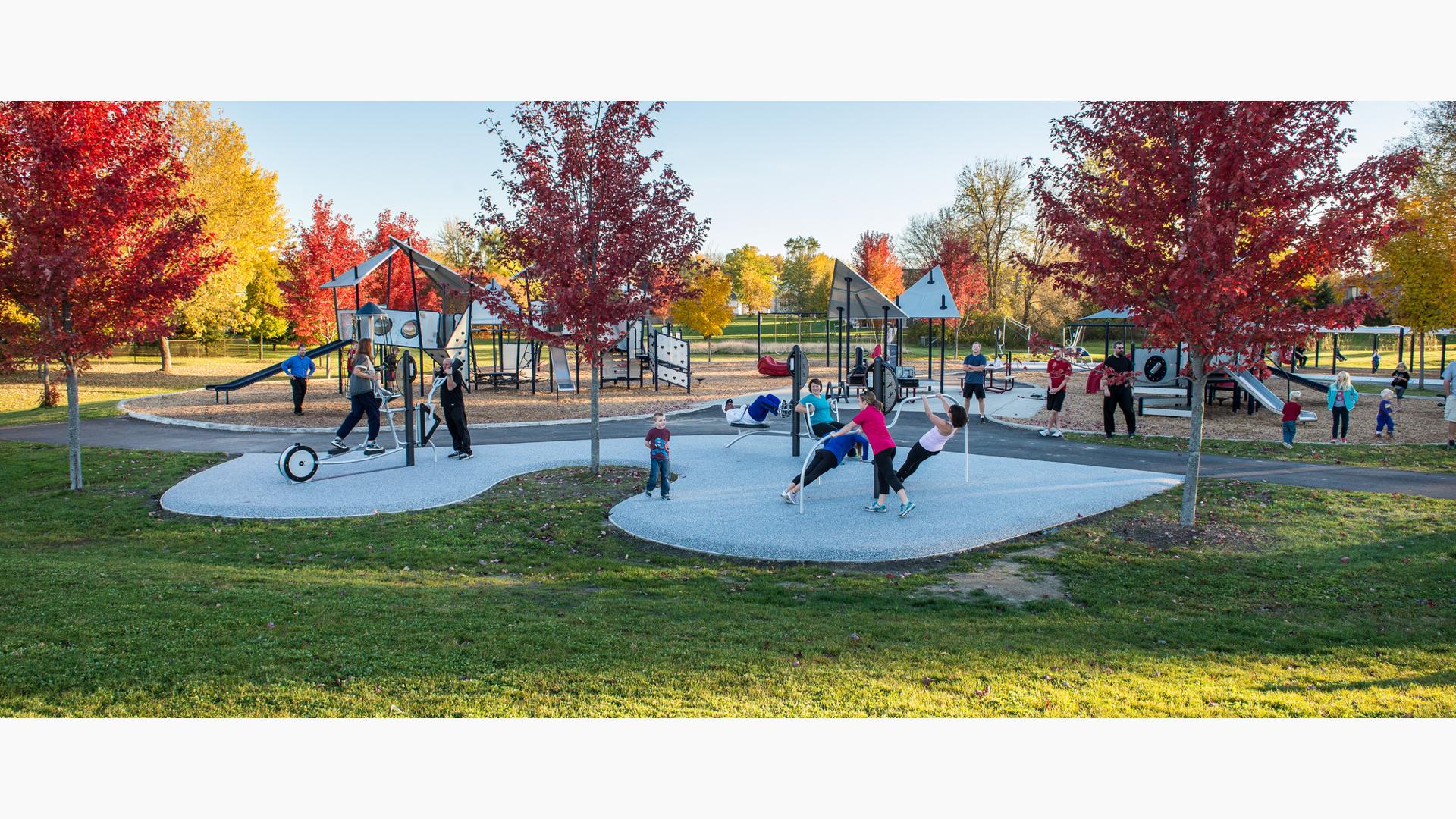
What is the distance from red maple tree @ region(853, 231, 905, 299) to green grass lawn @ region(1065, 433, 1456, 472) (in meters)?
32.7

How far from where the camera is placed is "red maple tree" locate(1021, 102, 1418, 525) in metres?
8.51

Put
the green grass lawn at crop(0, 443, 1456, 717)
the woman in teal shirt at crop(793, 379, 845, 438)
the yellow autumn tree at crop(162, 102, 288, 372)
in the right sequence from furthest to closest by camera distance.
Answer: the yellow autumn tree at crop(162, 102, 288, 372) → the woman in teal shirt at crop(793, 379, 845, 438) → the green grass lawn at crop(0, 443, 1456, 717)

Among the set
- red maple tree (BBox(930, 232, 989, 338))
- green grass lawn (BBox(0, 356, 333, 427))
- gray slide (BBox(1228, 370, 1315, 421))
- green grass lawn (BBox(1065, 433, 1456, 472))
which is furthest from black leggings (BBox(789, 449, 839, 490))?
red maple tree (BBox(930, 232, 989, 338))

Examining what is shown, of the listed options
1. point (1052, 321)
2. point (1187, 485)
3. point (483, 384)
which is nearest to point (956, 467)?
point (1187, 485)

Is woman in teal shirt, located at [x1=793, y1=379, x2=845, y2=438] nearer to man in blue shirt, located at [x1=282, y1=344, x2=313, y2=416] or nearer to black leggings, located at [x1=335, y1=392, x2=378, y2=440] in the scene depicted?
black leggings, located at [x1=335, y1=392, x2=378, y2=440]

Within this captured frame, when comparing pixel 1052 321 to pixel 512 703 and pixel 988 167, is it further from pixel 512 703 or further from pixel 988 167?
pixel 512 703

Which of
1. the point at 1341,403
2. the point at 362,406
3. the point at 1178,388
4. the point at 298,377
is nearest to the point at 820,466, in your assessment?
the point at 362,406

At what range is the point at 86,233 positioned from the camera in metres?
11.6

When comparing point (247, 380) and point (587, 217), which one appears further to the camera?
point (247, 380)

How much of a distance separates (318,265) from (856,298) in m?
22.8

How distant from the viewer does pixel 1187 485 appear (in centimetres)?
954

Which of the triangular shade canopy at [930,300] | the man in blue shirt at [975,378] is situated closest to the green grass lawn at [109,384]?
the man in blue shirt at [975,378]

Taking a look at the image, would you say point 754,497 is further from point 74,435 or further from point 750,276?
point 750,276

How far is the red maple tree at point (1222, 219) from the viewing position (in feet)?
27.9
